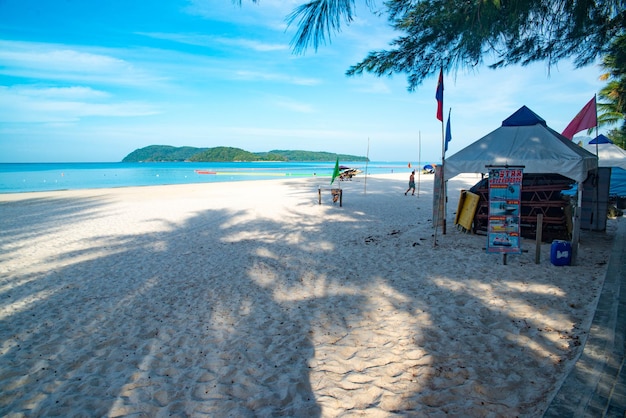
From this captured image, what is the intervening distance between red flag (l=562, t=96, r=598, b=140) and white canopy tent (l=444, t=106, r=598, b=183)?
983 millimetres

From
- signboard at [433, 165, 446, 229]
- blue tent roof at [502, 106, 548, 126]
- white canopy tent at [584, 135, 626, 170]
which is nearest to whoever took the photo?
blue tent roof at [502, 106, 548, 126]

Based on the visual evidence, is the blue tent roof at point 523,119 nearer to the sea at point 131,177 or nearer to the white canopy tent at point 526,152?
the white canopy tent at point 526,152

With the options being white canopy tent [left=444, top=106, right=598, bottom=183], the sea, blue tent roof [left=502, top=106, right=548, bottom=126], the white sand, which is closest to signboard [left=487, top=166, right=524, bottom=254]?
the white sand

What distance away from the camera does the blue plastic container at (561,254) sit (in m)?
6.48

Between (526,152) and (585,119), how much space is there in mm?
2799

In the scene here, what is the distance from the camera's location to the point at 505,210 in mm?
6543

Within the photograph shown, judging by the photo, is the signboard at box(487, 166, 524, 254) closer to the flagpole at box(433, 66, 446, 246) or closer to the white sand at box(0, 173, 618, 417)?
the white sand at box(0, 173, 618, 417)

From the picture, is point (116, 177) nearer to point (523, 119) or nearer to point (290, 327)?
point (523, 119)

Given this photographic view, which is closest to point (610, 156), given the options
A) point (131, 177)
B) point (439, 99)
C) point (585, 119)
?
point (585, 119)

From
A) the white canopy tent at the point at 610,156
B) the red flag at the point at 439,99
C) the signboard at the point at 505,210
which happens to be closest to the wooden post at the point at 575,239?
the signboard at the point at 505,210

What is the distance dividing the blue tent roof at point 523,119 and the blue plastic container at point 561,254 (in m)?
3.86

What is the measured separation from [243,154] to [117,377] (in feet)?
652

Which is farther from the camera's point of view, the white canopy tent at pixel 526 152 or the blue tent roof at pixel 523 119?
the blue tent roof at pixel 523 119

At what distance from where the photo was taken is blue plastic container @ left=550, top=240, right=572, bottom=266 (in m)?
6.48
